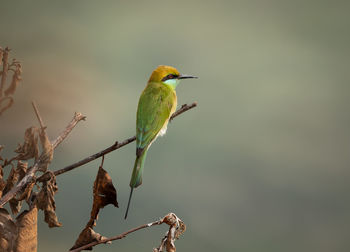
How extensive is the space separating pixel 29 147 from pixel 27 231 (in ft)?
0.64

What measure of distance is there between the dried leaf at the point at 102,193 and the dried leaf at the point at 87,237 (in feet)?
0.15

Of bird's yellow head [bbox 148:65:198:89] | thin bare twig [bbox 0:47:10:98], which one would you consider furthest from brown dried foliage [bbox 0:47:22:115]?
bird's yellow head [bbox 148:65:198:89]

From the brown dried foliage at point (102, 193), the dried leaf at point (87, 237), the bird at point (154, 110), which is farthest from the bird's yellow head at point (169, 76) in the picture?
the dried leaf at point (87, 237)

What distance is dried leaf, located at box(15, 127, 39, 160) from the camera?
0.96 meters

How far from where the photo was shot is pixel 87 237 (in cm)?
98

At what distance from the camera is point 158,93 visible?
6.13 feet

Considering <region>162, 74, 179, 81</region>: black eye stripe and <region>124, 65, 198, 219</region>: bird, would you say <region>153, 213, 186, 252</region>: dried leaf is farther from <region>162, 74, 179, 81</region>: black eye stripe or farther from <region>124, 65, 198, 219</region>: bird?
<region>162, 74, 179, 81</region>: black eye stripe

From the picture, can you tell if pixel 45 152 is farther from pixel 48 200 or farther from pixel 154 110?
pixel 154 110

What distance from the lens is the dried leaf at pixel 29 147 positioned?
96 centimetres

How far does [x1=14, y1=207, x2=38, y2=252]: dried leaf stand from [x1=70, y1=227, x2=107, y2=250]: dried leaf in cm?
10

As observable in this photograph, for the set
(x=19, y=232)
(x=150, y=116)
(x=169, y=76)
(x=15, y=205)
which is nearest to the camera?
(x=19, y=232)

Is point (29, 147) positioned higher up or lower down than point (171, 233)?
higher up

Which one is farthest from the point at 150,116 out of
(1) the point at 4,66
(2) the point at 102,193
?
(1) the point at 4,66

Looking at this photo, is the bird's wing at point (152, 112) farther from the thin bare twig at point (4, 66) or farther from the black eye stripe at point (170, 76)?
the thin bare twig at point (4, 66)
